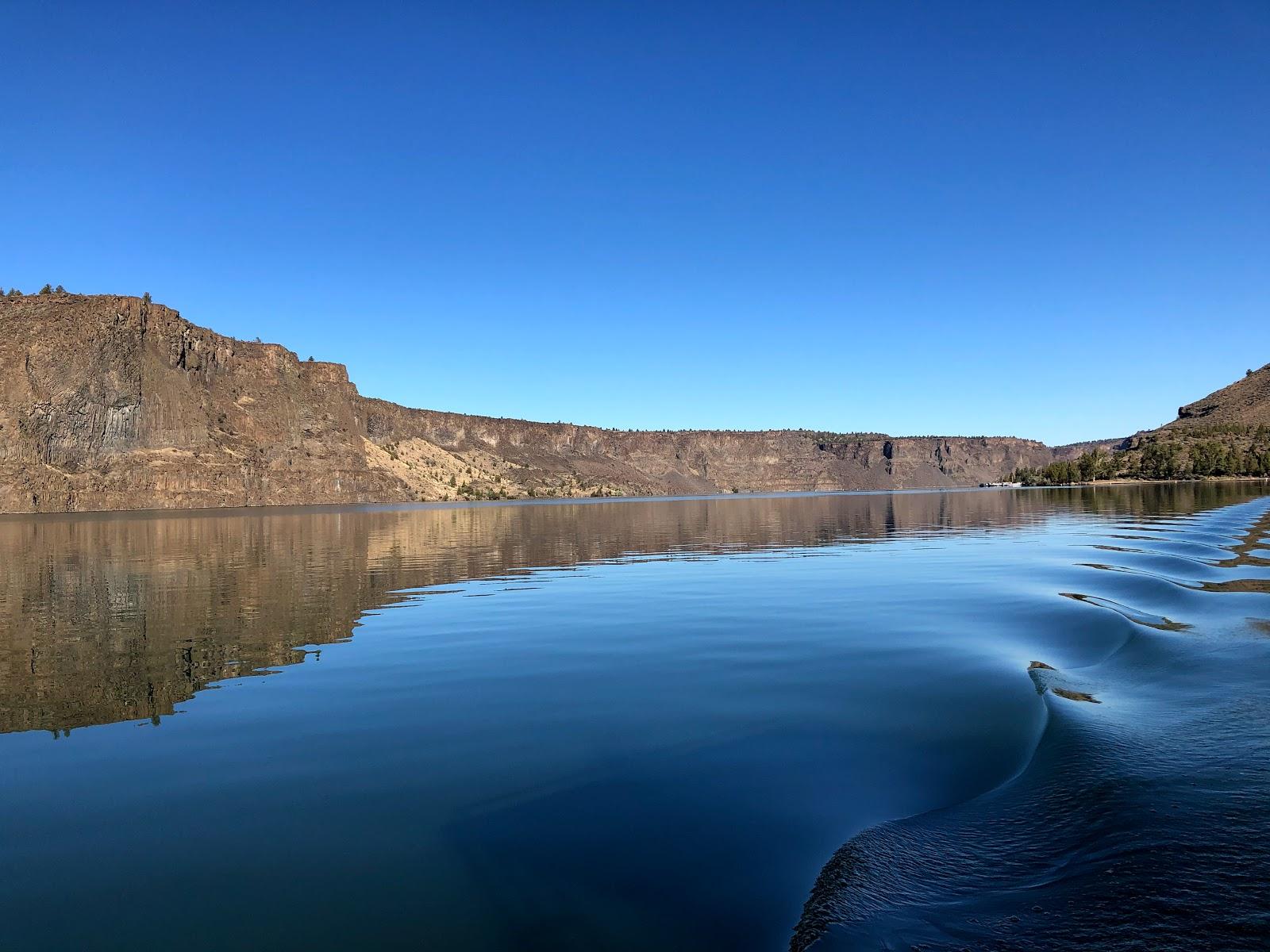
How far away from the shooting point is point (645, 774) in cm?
950

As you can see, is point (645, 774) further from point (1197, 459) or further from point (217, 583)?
point (1197, 459)

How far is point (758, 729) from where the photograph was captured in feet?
37.0

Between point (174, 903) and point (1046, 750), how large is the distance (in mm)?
9610

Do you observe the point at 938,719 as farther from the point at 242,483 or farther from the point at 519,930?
the point at 242,483

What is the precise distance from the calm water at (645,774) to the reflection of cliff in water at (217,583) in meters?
0.20

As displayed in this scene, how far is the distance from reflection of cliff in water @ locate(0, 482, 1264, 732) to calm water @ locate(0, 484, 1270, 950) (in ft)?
0.64

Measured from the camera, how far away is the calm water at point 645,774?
248 inches

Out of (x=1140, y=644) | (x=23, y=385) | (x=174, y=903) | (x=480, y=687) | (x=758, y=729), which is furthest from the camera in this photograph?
(x=23, y=385)

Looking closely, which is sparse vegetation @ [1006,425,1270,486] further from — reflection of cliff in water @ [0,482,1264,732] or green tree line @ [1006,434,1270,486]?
reflection of cliff in water @ [0,482,1264,732]

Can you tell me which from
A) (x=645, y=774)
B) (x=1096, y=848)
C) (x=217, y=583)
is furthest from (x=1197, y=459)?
(x=645, y=774)

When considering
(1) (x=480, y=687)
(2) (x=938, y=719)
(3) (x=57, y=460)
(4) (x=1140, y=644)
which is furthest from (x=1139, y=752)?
→ (3) (x=57, y=460)

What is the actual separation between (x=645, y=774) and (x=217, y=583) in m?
25.5

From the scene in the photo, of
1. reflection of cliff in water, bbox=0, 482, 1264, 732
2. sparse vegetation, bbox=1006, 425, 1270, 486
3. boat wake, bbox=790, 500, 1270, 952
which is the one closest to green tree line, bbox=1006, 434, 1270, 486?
sparse vegetation, bbox=1006, 425, 1270, 486

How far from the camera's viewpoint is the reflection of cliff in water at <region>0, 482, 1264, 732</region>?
1457 centimetres
